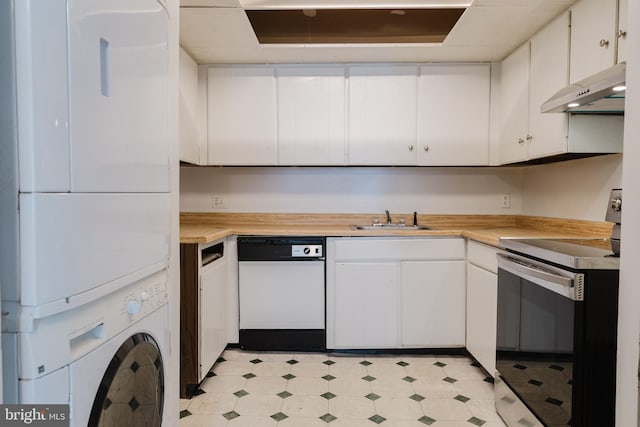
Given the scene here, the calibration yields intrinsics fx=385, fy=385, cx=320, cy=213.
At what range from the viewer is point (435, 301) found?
107 inches

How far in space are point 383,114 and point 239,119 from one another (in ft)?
3.61

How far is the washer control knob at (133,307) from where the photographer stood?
39.5 inches

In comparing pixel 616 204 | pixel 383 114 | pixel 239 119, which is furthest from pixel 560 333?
pixel 239 119

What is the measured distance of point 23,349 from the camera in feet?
2.34

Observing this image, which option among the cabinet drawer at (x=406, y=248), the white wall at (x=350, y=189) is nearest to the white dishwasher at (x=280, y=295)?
the cabinet drawer at (x=406, y=248)

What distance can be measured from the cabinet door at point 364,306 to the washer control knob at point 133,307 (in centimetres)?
179

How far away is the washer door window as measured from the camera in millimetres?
896

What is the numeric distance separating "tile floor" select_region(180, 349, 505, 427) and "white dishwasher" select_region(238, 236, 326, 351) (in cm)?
12

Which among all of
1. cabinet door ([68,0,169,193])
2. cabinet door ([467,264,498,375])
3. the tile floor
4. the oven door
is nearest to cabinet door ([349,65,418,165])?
cabinet door ([467,264,498,375])

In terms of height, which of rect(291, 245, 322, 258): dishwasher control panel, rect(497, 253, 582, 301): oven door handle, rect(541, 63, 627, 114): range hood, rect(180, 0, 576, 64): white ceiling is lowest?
rect(291, 245, 322, 258): dishwasher control panel

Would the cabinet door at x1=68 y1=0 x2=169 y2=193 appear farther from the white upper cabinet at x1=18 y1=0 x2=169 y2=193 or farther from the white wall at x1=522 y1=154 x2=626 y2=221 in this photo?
the white wall at x1=522 y1=154 x2=626 y2=221

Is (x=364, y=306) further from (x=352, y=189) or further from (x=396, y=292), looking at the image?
(x=352, y=189)

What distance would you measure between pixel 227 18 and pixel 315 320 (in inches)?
79.4

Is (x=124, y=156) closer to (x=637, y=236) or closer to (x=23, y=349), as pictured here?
(x=23, y=349)
